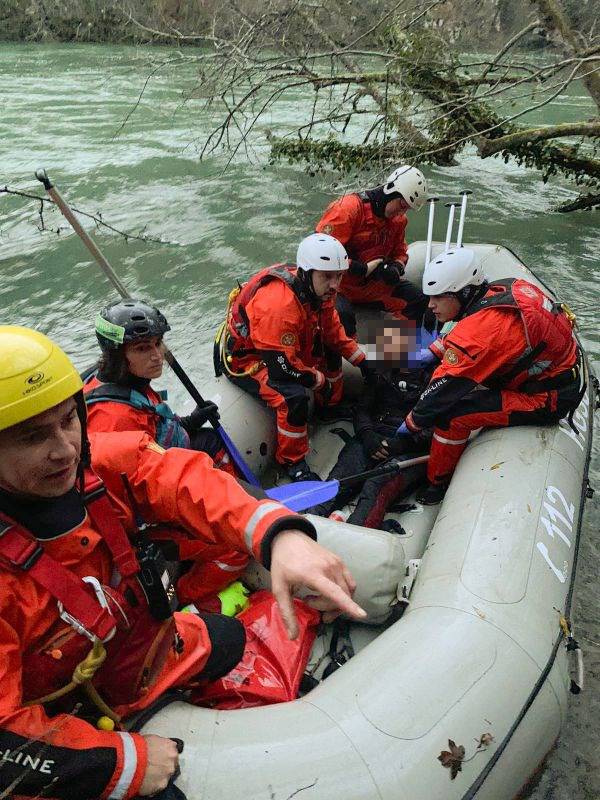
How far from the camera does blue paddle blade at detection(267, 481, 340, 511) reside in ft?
9.98

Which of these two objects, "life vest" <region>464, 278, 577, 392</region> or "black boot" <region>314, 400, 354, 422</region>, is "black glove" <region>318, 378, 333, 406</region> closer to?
"black boot" <region>314, 400, 354, 422</region>

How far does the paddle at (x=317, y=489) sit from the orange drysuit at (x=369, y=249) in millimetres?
1955

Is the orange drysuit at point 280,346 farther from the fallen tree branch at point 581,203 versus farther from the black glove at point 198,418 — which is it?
the fallen tree branch at point 581,203

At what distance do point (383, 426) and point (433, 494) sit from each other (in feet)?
2.00

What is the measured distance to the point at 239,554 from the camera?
2.51 m

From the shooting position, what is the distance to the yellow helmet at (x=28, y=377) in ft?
4.11

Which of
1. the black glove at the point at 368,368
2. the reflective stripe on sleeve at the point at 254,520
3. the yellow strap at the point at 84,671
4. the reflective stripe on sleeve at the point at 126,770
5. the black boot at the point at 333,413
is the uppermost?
the reflective stripe on sleeve at the point at 254,520

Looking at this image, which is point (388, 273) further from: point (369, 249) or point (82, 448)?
point (82, 448)

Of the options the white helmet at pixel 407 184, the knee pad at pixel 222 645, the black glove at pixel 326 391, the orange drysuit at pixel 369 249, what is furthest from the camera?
the orange drysuit at pixel 369 249

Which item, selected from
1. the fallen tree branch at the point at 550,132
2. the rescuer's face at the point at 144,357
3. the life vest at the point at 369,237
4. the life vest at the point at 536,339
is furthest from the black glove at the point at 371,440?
the fallen tree branch at the point at 550,132

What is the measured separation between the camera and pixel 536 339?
3.00 metres

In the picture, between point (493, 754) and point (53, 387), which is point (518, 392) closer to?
point (493, 754)

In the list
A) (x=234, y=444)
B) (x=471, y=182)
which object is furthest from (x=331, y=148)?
(x=234, y=444)

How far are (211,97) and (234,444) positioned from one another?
3637 mm
